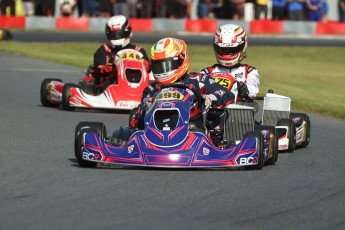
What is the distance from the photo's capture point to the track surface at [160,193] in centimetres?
670

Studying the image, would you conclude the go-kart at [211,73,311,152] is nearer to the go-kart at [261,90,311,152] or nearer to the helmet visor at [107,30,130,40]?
the go-kart at [261,90,311,152]

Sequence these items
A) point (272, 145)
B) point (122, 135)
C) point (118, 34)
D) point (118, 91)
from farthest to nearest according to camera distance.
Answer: point (118, 34)
point (118, 91)
point (122, 135)
point (272, 145)

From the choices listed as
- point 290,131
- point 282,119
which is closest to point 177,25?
point 282,119

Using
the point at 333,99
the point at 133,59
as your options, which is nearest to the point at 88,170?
the point at 133,59

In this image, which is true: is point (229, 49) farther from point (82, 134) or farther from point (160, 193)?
point (160, 193)

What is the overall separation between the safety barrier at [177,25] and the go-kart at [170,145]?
26.1 metres

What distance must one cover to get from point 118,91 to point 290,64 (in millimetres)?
12640

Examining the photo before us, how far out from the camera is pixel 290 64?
26.0 m

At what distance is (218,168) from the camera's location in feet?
29.9

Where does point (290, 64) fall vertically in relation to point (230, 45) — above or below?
below

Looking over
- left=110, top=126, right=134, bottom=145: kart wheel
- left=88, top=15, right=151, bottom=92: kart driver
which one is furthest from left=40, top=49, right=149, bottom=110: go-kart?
left=110, top=126, right=134, bottom=145: kart wheel

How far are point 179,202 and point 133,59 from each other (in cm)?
696

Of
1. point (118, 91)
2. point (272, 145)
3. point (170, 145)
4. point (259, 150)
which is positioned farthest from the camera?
point (118, 91)

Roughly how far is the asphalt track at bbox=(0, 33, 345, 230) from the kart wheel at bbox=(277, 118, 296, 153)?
0.33 ft
